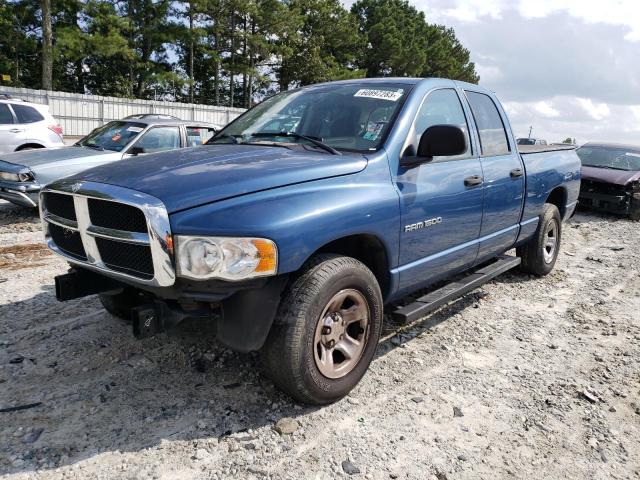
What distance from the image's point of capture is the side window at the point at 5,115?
9.88 m

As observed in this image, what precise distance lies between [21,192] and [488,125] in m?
6.29

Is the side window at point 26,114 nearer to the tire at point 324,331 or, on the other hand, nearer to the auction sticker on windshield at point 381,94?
the auction sticker on windshield at point 381,94

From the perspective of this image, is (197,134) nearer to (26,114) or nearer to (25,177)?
(25,177)

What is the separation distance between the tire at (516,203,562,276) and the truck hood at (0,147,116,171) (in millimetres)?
6095

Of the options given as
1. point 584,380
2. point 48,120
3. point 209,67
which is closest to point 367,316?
point 584,380

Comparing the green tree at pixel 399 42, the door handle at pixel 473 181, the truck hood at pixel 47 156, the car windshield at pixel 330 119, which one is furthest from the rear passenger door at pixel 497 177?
the green tree at pixel 399 42

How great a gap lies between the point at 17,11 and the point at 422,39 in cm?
3730

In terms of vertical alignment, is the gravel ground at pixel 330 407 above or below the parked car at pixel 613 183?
below

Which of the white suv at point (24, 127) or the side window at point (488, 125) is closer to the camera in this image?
the side window at point (488, 125)

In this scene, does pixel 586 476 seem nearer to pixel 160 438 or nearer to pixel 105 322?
pixel 160 438

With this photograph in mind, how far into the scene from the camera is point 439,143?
327 centimetres

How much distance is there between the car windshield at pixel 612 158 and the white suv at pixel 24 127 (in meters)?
11.6

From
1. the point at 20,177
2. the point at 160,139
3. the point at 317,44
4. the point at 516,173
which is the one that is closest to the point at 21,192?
the point at 20,177

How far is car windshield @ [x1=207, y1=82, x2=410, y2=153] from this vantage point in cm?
343
